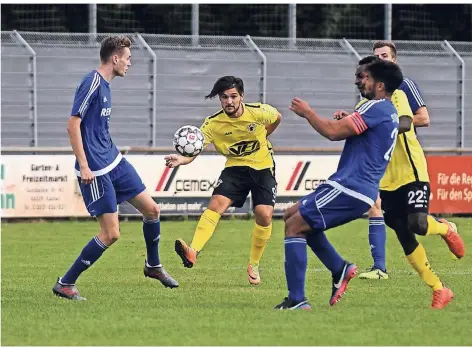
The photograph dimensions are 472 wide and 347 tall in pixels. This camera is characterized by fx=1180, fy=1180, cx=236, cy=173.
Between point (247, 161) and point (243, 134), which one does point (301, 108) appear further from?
point (247, 161)

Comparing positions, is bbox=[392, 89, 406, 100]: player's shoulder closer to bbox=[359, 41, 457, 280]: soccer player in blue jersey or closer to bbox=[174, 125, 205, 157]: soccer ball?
bbox=[359, 41, 457, 280]: soccer player in blue jersey

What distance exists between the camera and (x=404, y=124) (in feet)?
31.7

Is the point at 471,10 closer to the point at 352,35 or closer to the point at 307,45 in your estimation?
the point at 352,35

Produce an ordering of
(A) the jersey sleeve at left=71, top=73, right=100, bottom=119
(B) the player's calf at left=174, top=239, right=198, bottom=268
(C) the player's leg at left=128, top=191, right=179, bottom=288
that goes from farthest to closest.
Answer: (C) the player's leg at left=128, top=191, right=179, bottom=288 → (B) the player's calf at left=174, top=239, right=198, bottom=268 → (A) the jersey sleeve at left=71, top=73, right=100, bottom=119

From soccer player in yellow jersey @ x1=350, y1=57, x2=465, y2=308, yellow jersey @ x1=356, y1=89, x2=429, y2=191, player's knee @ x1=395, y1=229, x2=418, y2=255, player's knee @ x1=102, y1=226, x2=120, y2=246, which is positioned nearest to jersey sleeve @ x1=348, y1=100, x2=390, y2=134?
soccer player in yellow jersey @ x1=350, y1=57, x2=465, y2=308

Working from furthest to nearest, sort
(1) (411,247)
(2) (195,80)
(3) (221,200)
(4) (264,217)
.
→ (2) (195,80), (4) (264,217), (3) (221,200), (1) (411,247)

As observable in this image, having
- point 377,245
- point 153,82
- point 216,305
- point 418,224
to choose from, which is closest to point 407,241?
point 418,224

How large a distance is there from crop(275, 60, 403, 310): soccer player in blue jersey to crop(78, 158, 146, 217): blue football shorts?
171 centimetres

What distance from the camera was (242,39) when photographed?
2231 cm

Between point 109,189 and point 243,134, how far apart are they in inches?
78.8

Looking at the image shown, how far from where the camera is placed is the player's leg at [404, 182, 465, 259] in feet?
31.3

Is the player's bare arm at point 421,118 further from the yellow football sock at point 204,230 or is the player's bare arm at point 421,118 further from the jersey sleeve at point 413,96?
the yellow football sock at point 204,230

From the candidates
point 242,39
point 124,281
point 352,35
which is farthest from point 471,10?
point 124,281

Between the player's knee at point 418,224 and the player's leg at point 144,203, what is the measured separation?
2275 millimetres
